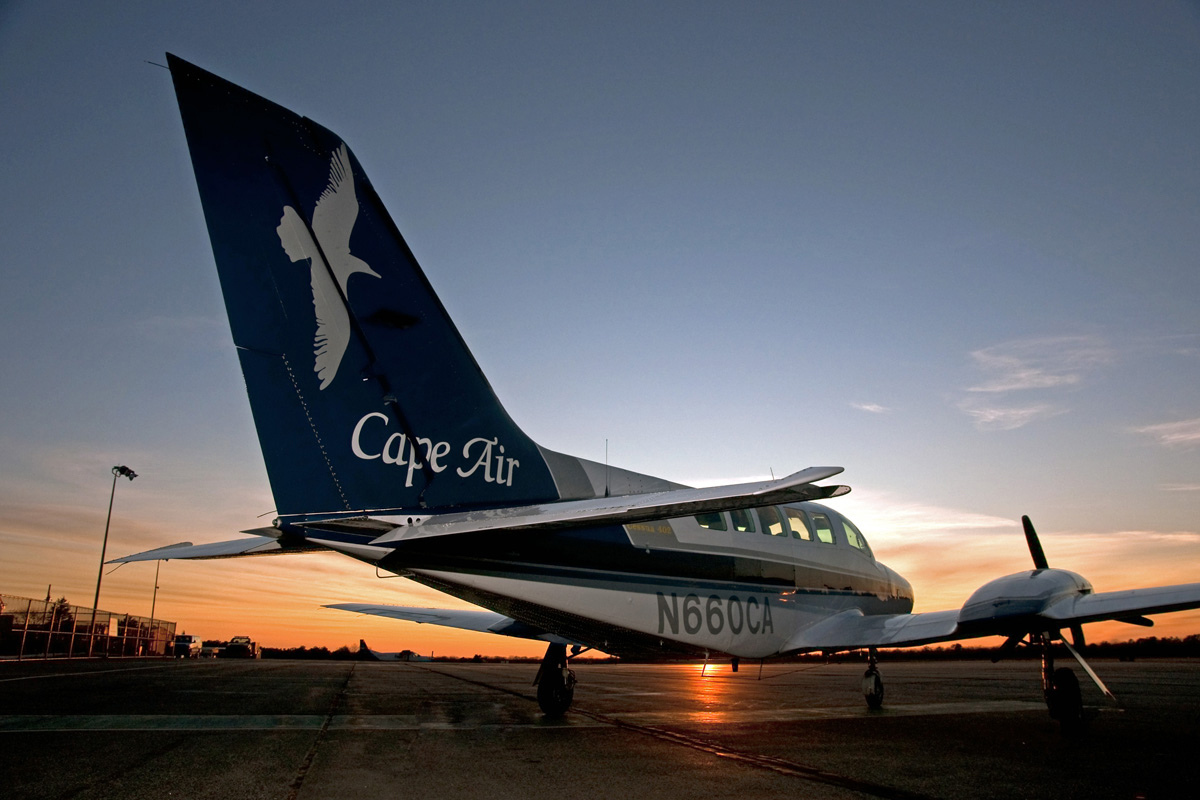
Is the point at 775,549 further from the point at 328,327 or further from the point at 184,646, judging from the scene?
the point at 184,646

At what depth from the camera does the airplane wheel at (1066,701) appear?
884cm

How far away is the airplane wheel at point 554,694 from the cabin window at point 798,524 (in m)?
4.13

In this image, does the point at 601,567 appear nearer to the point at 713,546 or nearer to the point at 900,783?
the point at 713,546

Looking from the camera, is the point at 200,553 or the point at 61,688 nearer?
the point at 200,553

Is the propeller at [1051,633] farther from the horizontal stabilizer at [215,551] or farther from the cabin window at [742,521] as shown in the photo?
the horizontal stabilizer at [215,551]

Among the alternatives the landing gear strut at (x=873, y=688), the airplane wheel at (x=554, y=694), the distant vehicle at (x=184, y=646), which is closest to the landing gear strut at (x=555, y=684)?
the airplane wheel at (x=554, y=694)

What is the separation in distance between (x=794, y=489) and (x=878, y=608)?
9118 mm

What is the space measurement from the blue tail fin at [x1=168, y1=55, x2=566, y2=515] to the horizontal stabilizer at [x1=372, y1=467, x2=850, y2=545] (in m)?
0.84

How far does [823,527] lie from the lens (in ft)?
39.2

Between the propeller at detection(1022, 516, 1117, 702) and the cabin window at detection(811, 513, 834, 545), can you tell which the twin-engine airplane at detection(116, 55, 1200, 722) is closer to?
the propeller at detection(1022, 516, 1117, 702)

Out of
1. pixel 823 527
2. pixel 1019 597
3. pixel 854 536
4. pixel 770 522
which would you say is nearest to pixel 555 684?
pixel 770 522

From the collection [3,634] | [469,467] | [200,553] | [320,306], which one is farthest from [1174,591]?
[3,634]

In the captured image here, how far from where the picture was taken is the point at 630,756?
21.6ft

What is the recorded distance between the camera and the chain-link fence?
91.0ft
